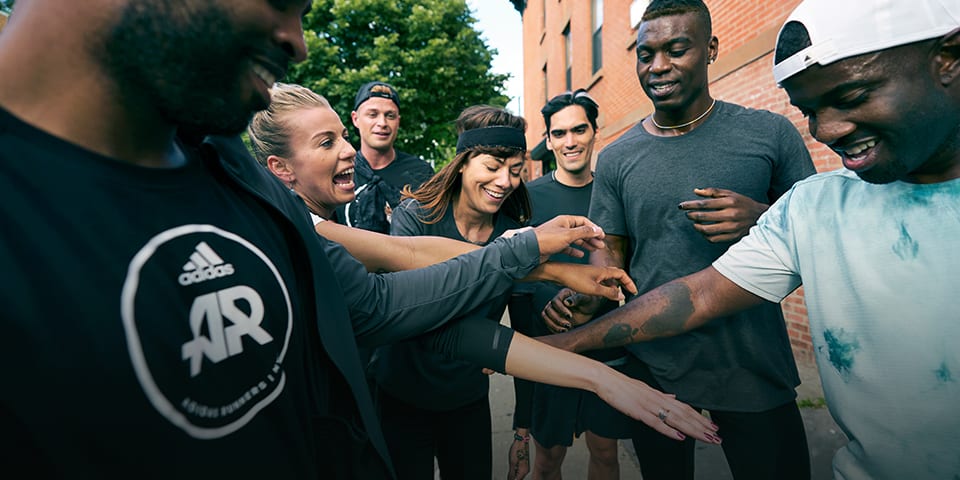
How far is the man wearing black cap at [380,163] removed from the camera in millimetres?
4039

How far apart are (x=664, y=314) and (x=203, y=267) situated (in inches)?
65.6

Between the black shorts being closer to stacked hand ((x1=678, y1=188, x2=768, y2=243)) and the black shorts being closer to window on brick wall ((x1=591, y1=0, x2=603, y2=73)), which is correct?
stacked hand ((x1=678, y1=188, x2=768, y2=243))

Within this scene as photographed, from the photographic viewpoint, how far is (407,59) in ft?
43.4

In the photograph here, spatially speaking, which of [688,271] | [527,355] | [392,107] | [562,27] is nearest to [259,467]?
[527,355]

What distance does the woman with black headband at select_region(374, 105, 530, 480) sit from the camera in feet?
7.39

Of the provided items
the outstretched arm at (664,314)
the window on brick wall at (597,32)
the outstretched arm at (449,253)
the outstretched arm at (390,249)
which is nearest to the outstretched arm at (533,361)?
the outstretched arm at (664,314)

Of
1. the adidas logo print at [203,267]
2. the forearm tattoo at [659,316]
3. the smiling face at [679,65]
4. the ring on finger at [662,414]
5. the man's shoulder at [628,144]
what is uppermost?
the smiling face at [679,65]

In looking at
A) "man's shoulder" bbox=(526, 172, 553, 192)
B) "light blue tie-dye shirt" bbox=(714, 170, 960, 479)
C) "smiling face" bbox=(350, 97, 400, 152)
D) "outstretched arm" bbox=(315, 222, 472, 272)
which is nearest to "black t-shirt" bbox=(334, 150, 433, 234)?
"smiling face" bbox=(350, 97, 400, 152)

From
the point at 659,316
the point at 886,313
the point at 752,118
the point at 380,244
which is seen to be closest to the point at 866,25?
the point at 886,313

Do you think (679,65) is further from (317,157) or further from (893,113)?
(317,157)

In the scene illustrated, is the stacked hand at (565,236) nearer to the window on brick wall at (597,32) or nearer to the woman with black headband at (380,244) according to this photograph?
the woman with black headband at (380,244)

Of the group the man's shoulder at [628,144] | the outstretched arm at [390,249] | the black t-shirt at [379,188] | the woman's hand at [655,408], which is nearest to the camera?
the woman's hand at [655,408]

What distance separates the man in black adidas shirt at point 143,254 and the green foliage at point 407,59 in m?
12.4

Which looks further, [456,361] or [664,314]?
[456,361]
